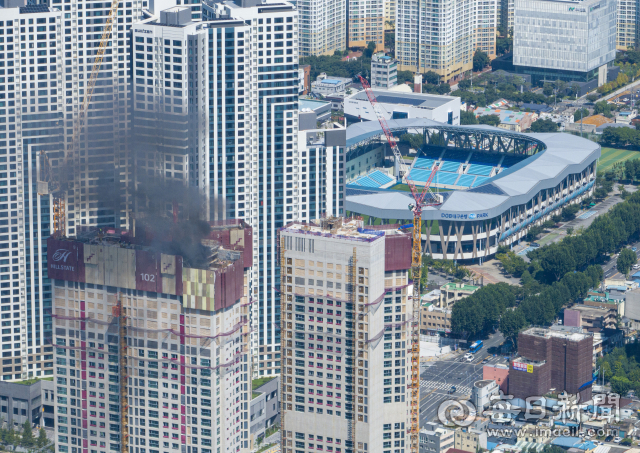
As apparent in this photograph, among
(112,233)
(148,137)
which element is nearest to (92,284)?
(112,233)

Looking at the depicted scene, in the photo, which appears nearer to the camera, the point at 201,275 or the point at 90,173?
the point at 201,275

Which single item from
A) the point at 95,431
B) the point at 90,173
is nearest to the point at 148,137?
the point at 90,173

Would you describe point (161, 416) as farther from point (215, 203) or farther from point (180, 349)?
point (215, 203)

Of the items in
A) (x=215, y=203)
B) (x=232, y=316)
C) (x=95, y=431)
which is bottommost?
(x=95, y=431)

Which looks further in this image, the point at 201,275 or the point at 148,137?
the point at 148,137

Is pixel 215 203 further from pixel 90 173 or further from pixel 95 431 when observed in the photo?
pixel 95 431

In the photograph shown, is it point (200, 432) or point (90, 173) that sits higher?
point (90, 173)
